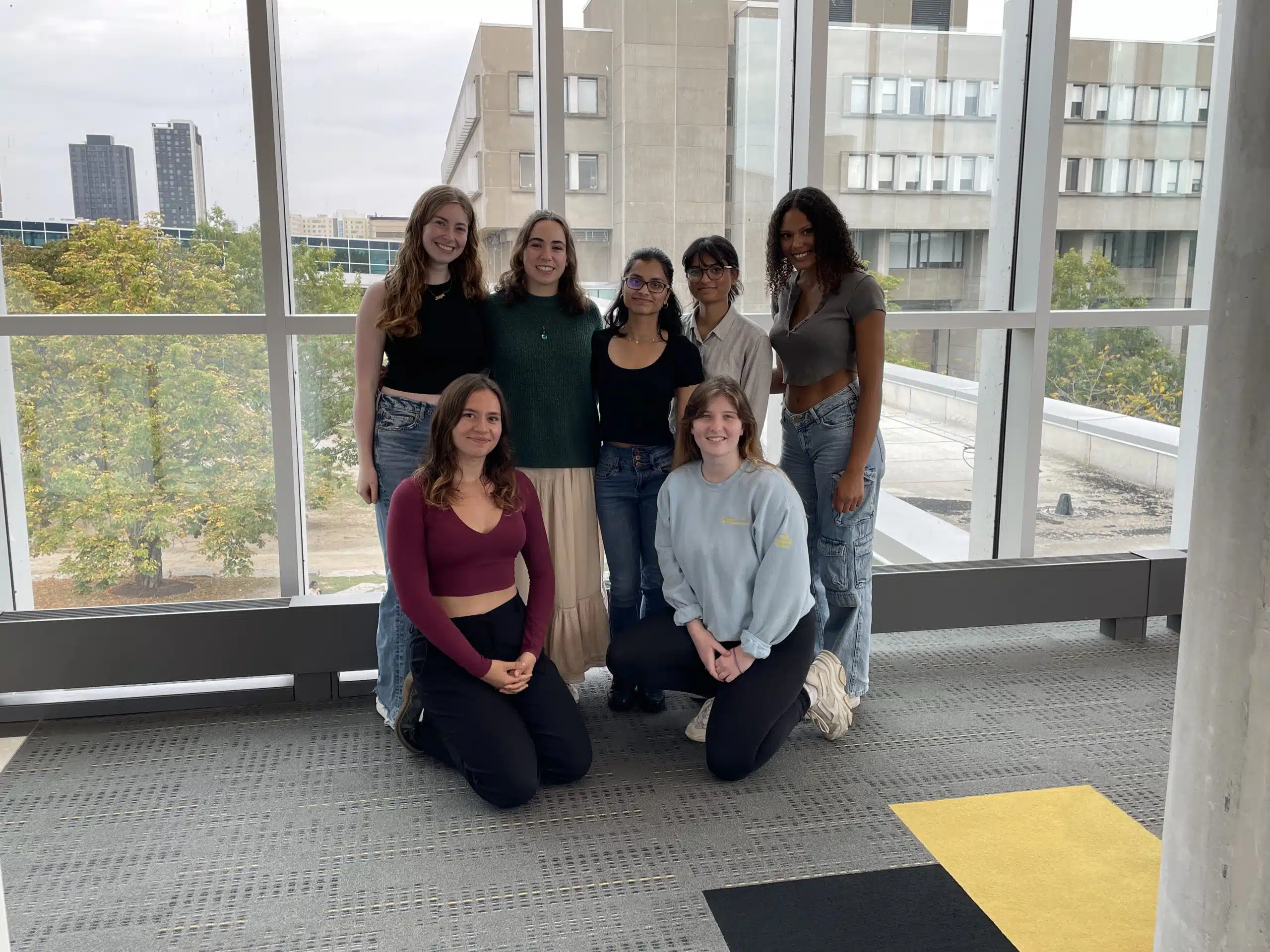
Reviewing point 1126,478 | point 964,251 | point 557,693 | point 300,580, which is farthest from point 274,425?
point 1126,478

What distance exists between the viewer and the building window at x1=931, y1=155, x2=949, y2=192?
12.8 feet

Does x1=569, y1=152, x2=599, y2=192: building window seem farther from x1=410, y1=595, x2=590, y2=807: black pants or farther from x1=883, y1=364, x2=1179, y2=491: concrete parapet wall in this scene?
x1=410, y1=595, x2=590, y2=807: black pants

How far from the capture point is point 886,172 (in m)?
3.86

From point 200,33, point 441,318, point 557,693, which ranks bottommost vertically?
point 557,693

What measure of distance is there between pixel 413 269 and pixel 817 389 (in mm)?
1205

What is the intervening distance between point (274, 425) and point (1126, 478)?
135 inches

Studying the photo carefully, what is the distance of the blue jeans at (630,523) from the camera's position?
9.58ft

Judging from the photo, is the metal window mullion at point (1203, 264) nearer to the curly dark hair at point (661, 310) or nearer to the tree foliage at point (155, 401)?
the curly dark hair at point (661, 310)

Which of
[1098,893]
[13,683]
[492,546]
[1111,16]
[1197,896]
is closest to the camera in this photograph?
[1197,896]

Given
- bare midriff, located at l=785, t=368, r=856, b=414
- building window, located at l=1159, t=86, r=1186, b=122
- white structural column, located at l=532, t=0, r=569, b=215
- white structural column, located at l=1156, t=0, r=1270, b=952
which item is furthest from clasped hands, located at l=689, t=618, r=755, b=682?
building window, located at l=1159, t=86, r=1186, b=122

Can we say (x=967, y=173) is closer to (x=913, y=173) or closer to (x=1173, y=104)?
(x=913, y=173)

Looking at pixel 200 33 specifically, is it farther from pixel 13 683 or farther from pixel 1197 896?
pixel 1197 896

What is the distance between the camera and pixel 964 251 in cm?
398

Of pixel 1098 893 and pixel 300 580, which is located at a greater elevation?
pixel 300 580
